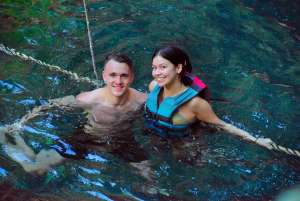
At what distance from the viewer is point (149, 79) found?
21.0ft

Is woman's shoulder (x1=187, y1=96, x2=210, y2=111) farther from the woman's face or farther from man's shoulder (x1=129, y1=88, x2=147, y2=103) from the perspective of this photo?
man's shoulder (x1=129, y1=88, x2=147, y2=103)

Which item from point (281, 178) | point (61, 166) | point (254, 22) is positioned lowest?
point (281, 178)

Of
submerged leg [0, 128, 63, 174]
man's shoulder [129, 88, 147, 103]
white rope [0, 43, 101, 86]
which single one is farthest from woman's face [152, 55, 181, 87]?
white rope [0, 43, 101, 86]

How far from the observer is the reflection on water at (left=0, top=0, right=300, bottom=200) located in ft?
14.2

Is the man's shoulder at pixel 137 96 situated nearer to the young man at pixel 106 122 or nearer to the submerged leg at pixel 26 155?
the young man at pixel 106 122

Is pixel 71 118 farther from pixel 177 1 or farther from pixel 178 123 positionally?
pixel 177 1

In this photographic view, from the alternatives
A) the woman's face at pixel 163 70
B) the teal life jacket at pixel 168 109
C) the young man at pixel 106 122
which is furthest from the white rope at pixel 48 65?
the woman's face at pixel 163 70

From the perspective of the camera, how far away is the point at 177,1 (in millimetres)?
9273

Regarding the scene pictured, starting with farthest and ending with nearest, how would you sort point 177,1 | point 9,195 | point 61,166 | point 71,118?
point 177,1 → point 71,118 → point 61,166 → point 9,195

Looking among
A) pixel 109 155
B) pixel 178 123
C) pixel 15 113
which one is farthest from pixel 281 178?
pixel 15 113

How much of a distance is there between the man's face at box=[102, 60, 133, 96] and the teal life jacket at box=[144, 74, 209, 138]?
0.38m

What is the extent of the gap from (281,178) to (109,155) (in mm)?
1737

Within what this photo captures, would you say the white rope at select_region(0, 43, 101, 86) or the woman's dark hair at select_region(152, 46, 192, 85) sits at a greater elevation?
the woman's dark hair at select_region(152, 46, 192, 85)

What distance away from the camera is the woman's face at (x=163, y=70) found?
4.54 metres
